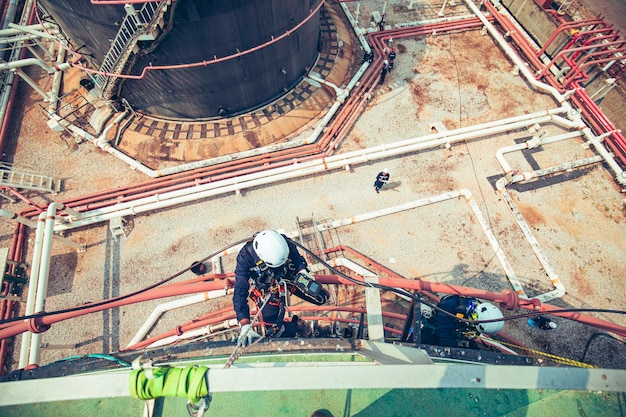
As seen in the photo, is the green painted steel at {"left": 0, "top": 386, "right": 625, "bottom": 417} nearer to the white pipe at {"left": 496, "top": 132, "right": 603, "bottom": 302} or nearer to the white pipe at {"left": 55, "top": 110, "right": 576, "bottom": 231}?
the white pipe at {"left": 496, "top": 132, "right": 603, "bottom": 302}

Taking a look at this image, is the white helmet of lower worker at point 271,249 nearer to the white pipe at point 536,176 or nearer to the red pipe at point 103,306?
the red pipe at point 103,306

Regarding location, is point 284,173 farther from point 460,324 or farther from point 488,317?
point 488,317

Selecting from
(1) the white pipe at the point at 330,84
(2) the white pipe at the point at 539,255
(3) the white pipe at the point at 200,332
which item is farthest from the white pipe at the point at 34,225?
(2) the white pipe at the point at 539,255

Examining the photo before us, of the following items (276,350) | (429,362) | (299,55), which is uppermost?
(299,55)

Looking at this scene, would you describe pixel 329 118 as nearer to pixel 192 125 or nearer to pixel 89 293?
pixel 192 125

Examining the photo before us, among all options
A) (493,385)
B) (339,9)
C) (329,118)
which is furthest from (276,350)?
(339,9)

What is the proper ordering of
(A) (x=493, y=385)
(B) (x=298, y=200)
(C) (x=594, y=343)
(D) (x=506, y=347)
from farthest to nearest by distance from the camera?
1. (B) (x=298, y=200)
2. (C) (x=594, y=343)
3. (D) (x=506, y=347)
4. (A) (x=493, y=385)

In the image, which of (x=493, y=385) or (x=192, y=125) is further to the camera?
(x=192, y=125)
